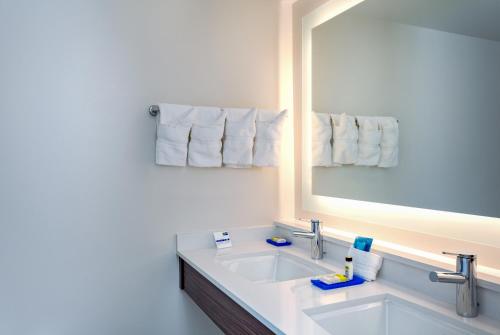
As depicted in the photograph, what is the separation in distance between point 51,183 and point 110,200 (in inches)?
9.9

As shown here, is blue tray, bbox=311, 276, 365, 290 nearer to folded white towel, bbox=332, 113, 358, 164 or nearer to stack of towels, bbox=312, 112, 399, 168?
stack of towels, bbox=312, 112, 399, 168

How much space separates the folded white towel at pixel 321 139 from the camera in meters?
1.75

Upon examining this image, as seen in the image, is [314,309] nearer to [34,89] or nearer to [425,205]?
[425,205]

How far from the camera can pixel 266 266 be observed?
1.65 metres

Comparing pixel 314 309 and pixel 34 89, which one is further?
pixel 34 89

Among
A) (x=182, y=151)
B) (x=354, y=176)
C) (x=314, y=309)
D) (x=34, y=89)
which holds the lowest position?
(x=314, y=309)

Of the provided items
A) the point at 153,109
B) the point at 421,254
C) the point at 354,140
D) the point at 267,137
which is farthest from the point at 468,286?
the point at 153,109

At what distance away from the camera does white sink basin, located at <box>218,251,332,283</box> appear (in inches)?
61.4

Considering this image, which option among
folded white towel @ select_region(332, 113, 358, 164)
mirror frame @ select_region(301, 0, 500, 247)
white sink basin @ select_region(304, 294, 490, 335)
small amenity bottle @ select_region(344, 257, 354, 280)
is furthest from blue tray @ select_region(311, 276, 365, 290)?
folded white towel @ select_region(332, 113, 358, 164)

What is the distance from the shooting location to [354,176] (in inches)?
62.7

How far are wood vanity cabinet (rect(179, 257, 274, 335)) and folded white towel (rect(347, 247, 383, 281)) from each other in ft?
1.55

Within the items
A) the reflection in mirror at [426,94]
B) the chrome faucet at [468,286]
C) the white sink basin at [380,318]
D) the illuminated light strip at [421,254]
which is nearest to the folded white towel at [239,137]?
the reflection in mirror at [426,94]

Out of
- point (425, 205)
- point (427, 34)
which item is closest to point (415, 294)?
point (425, 205)

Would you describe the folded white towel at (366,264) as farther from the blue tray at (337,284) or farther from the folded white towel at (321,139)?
the folded white towel at (321,139)
